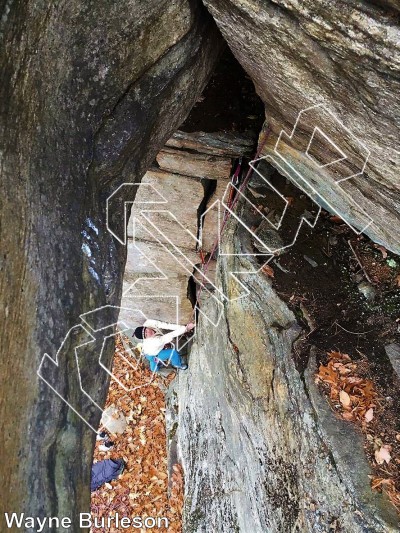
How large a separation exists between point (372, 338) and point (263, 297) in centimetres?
121

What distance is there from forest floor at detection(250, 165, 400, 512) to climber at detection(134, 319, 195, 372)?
10.8 ft

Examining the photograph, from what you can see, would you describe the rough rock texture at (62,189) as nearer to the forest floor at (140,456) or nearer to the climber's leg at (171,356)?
the climber's leg at (171,356)

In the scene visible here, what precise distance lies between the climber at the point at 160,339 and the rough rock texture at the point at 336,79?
4508 mm

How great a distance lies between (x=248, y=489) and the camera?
5656 mm

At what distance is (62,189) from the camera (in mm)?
2828

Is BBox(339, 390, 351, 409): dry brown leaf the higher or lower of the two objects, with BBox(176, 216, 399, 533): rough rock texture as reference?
higher

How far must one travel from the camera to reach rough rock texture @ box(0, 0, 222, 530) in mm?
2398

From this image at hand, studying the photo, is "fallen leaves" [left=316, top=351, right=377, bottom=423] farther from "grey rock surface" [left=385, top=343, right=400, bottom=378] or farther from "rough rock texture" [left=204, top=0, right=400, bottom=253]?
"rough rock texture" [left=204, top=0, right=400, bottom=253]

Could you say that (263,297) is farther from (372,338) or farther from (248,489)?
(248,489)

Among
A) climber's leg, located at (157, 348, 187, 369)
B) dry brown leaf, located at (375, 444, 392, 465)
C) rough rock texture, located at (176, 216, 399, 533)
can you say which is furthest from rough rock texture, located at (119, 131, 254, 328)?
dry brown leaf, located at (375, 444, 392, 465)

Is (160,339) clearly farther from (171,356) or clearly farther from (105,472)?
(105,472)

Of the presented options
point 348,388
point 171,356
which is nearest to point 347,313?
point 348,388

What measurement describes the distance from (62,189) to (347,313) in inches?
128

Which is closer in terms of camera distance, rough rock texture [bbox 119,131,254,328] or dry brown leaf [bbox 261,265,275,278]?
dry brown leaf [bbox 261,265,275,278]
